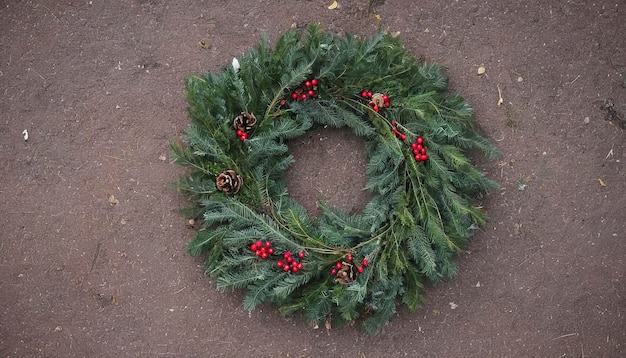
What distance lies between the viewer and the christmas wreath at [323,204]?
9.26 ft

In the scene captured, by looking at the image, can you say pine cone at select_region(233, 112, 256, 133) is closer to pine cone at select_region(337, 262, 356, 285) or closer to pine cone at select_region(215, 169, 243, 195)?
pine cone at select_region(215, 169, 243, 195)

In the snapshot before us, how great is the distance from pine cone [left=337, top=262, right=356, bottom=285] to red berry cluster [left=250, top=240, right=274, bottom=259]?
1.12 ft

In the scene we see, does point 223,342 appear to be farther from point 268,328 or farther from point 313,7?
point 313,7

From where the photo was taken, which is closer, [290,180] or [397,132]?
[397,132]

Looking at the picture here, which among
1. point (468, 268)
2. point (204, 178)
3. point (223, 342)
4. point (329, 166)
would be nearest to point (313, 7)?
point (329, 166)

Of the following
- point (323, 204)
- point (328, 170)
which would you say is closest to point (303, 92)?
point (328, 170)

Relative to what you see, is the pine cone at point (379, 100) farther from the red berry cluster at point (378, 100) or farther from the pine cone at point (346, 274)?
the pine cone at point (346, 274)

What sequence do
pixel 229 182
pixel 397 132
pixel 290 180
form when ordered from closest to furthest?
pixel 229 182 < pixel 397 132 < pixel 290 180

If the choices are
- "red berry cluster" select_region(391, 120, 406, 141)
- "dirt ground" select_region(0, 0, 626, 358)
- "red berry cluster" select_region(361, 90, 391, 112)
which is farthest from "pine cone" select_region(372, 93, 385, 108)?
"dirt ground" select_region(0, 0, 626, 358)

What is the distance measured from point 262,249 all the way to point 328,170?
61 cm

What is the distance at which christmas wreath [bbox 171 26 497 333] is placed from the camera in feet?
9.26

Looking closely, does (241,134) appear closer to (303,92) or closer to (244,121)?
(244,121)

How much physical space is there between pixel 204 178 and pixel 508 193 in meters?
1.61

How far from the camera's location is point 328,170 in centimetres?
317
